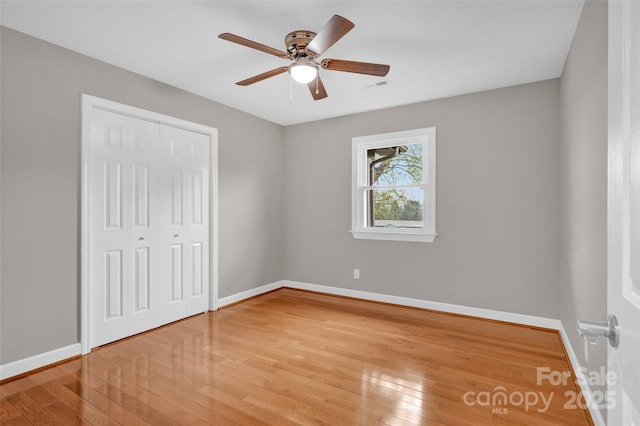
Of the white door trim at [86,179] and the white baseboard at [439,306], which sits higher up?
the white door trim at [86,179]

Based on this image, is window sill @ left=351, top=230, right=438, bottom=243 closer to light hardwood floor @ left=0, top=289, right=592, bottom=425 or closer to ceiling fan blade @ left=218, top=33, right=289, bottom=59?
light hardwood floor @ left=0, top=289, right=592, bottom=425

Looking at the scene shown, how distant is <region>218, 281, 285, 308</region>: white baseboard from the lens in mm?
4250

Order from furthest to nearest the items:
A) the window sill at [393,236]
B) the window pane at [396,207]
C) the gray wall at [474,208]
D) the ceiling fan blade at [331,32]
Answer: the window pane at [396,207]
the window sill at [393,236]
the gray wall at [474,208]
the ceiling fan blade at [331,32]

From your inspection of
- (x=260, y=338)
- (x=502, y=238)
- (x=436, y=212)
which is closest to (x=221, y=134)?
(x=260, y=338)

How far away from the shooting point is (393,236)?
4.30 m

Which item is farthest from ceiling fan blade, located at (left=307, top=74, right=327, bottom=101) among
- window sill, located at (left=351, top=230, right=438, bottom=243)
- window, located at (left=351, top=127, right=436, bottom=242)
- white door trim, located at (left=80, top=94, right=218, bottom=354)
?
window sill, located at (left=351, top=230, right=438, bottom=243)

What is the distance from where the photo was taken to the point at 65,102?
2768mm

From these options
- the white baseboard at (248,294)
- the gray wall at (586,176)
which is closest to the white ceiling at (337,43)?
the gray wall at (586,176)

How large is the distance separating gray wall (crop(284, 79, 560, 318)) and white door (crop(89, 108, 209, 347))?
1.84m

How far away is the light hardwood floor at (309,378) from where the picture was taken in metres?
2.03

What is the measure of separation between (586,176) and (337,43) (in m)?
2.05

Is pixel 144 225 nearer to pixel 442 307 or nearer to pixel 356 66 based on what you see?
pixel 356 66

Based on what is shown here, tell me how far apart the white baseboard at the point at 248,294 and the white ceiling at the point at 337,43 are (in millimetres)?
2622

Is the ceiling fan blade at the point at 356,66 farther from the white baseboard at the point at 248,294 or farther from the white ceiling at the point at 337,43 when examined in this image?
the white baseboard at the point at 248,294
